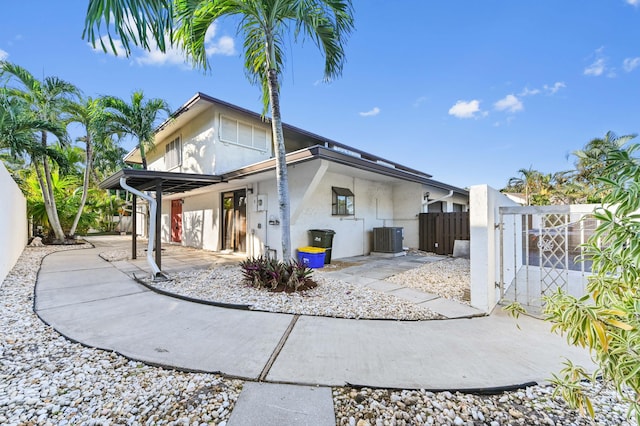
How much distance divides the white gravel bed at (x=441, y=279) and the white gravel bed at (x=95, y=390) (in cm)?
428

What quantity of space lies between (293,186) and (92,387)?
620 cm

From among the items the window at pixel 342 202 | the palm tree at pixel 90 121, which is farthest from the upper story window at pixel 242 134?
the palm tree at pixel 90 121

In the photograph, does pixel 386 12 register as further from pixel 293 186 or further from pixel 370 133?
pixel 370 133

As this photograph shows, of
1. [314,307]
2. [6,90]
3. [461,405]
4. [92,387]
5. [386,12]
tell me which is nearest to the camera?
[461,405]

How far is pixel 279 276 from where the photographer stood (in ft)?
17.1

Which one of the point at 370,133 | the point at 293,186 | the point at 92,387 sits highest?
the point at 370,133

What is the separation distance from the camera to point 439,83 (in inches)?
377

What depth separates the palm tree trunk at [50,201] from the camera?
1198cm

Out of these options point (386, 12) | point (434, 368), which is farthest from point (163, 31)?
point (386, 12)

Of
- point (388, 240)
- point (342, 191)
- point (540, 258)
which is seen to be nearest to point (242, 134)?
point (342, 191)

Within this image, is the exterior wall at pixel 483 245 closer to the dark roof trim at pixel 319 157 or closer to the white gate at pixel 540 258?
the white gate at pixel 540 258

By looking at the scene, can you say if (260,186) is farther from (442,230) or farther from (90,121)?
(90,121)

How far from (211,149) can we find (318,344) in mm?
8564

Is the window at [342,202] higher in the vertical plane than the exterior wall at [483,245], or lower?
higher
